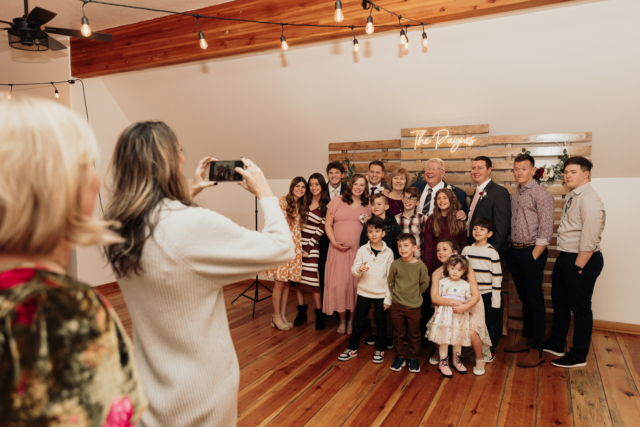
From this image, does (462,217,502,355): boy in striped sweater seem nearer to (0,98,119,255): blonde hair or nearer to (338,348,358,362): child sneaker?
(338,348,358,362): child sneaker

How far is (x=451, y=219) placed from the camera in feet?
12.0

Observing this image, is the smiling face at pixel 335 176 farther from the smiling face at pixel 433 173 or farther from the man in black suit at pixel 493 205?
the man in black suit at pixel 493 205

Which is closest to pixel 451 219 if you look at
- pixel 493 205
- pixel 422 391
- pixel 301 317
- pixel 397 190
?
pixel 493 205

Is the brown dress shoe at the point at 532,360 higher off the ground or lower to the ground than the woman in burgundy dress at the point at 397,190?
lower

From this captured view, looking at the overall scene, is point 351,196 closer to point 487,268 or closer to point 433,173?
point 433,173

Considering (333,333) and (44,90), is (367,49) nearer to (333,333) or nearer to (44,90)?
(333,333)

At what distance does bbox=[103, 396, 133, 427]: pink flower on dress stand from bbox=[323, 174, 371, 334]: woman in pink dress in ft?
11.0

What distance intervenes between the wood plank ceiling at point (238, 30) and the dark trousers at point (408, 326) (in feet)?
8.57

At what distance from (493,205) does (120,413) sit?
12.2ft

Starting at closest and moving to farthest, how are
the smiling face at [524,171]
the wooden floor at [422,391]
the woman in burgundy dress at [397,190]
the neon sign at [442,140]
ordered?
the wooden floor at [422,391] → the smiling face at [524,171] → the woman in burgundy dress at [397,190] → the neon sign at [442,140]

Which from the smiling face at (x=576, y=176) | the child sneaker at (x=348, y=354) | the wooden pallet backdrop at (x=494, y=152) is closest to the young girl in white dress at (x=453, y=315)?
the child sneaker at (x=348, y=354)

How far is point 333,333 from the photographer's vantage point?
4.10 metres

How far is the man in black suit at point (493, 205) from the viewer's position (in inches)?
143

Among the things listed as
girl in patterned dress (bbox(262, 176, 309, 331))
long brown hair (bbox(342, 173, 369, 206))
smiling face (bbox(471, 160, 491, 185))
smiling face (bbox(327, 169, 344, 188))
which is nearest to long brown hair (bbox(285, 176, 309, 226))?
girl in patterned dress (bbox(262, 176, 309, 331))
